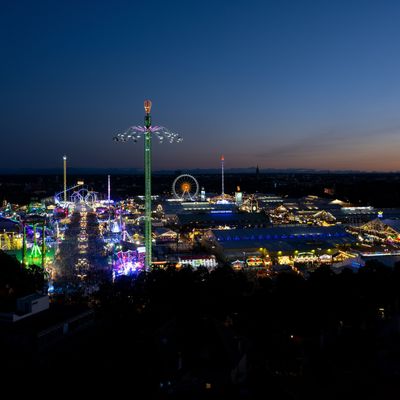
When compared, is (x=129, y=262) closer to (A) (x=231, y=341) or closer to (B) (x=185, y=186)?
(A) (x=231, y=341)

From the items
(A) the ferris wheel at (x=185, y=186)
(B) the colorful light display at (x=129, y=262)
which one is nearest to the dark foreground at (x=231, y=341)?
(B) the colorful light display at (x=129, y=262)

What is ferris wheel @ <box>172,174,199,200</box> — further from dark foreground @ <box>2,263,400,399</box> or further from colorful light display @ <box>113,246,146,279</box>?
dark foreground @ <box>2,263,400,399</box>

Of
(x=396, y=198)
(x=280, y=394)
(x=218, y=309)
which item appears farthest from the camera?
(x=396, y=198)

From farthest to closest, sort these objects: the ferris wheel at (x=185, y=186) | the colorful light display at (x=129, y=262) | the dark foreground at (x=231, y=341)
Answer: the ferris wheel at (x=185, y=186)
the colorful light display at (x=129, y=262)
the dark foreground at (x=231, y=341)

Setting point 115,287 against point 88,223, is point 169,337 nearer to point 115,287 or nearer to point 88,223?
point 115,287

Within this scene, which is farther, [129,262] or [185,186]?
[185,186]

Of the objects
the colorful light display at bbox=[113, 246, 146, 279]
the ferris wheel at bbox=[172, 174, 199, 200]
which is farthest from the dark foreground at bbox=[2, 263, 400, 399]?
the ferris wheel at bbox=[172, 174, 199, 200]

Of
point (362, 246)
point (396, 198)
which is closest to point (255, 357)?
point (362, 246)

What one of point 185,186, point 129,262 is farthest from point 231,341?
point 185,186

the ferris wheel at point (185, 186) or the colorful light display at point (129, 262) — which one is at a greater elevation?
the ferris wheel at point (185, 186)

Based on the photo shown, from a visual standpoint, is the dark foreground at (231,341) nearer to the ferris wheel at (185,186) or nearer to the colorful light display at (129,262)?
the colorful light display at (129,262)

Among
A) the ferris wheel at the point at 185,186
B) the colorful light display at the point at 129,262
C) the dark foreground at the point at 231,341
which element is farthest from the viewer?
the ferris wheel at the point at 185,186
